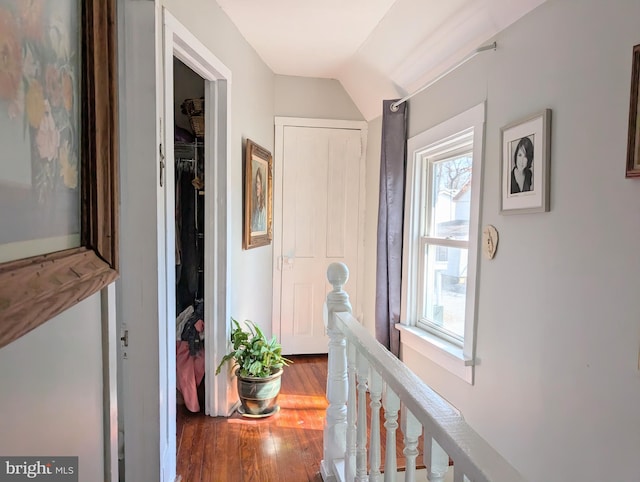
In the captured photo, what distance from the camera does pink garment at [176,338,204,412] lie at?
2.62 meters

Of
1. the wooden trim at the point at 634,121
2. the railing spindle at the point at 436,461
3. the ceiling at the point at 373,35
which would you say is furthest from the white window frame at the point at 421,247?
the railing spindle at the point at 436,461

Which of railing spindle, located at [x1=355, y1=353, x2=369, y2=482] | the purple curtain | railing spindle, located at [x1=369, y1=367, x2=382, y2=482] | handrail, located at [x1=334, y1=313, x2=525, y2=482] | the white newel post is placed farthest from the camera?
the purple curtain

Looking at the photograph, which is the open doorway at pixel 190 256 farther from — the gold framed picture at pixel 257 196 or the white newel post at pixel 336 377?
the white newel post at pixel 336 377

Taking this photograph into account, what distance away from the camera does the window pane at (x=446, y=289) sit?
2332mm

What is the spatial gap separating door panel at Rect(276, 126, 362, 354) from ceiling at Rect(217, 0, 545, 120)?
0.52 metres

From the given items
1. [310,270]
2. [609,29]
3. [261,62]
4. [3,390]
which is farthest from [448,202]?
[3,390]

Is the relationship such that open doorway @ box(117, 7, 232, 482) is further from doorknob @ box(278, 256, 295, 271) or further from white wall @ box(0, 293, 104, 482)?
doorknob @ box(278, 256, 295, 271)

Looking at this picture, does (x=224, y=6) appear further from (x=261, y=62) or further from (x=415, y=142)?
(x=415, y=142)

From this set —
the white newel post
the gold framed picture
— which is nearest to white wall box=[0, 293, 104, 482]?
the white newel post

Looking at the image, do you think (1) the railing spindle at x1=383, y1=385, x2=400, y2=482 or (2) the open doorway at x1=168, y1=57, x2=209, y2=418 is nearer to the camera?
(1) the railing spindle at x1=383, y1=385, x2=400, y2=482

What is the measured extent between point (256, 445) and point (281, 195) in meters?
2.07

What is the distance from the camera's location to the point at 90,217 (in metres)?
0.69

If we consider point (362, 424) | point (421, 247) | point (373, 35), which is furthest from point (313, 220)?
point (362, 424)

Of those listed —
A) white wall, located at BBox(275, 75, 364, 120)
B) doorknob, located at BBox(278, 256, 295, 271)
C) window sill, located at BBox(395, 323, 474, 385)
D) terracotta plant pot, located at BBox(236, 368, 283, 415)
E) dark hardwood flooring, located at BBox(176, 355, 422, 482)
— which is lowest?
dark hardwood flooring, located at BBox(176, 355, 422, 482)
